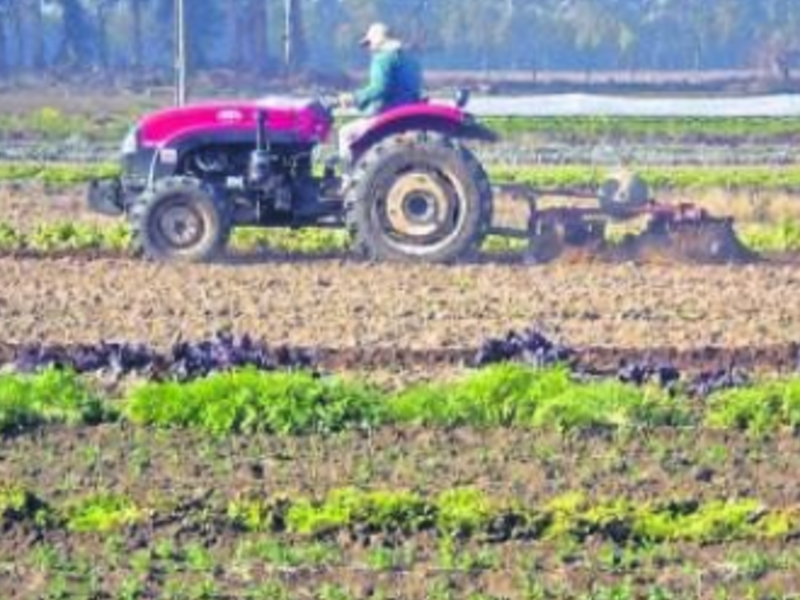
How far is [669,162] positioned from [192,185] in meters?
18.9

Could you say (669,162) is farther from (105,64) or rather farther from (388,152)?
(105,64)

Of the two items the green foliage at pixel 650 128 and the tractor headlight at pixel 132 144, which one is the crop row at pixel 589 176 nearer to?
the tractor headlight at pixel 132 144

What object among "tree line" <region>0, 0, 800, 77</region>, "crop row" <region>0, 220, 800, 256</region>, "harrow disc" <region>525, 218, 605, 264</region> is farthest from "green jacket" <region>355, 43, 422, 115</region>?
"tree line" <region>0, 0, 800, 77</region>

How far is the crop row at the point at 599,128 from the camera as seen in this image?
45.1 metres

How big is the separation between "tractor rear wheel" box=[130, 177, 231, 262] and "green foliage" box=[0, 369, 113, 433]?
6.11 meters

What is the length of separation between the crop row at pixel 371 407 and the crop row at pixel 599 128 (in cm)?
3250

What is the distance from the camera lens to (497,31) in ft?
340

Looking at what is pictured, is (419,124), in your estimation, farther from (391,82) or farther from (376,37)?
(376,37)

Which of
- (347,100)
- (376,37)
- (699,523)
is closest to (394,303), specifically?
(347,100)

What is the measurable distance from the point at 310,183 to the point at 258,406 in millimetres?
6858

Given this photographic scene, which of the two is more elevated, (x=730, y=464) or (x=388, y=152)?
(x=388, y=152)

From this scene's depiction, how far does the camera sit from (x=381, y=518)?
31.5ft

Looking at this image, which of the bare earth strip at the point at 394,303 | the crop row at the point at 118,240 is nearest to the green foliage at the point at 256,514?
the bare earth strip at the point at 394,303

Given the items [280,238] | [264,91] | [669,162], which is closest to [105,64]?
[264,91]
